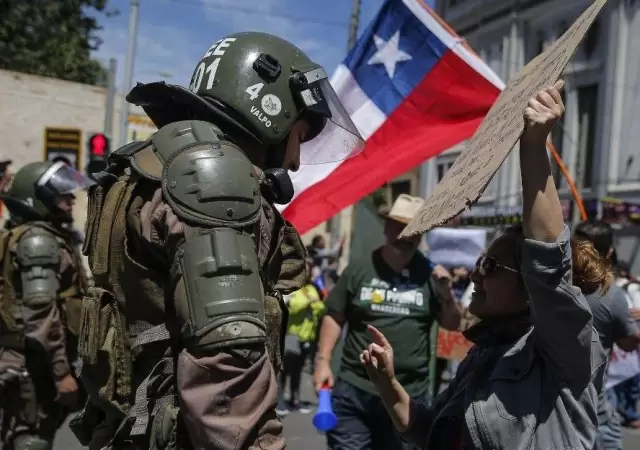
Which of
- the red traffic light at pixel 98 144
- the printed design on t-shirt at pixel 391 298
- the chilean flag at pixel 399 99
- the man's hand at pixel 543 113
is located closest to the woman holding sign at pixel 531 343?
the man's hand at pixel 543 113

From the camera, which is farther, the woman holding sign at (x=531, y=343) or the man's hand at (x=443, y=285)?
the man's hand at (x=443, y=285)

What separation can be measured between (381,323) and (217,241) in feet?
9.92

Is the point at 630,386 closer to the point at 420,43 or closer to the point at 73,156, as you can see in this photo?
the point at 420,43

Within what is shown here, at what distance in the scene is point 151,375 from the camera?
1.97m

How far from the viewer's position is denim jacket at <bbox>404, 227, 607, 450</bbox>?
2.06m

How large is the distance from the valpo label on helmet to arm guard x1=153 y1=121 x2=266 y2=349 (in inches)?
16.2

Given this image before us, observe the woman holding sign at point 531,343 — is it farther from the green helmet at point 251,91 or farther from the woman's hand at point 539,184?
the green helmet at point 251,91

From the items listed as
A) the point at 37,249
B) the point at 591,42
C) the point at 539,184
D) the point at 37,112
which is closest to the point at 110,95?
the point at 37,112

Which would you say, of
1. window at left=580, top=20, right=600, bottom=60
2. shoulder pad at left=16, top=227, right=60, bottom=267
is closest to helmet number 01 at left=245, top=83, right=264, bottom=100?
shoulder pad at left=16, top=227, right=60, bottom=267

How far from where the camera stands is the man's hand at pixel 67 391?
455 centimetres

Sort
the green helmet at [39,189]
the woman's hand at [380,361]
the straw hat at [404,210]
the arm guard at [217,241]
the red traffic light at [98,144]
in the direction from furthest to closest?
the red traffic light at [98,144] → the green helmet at [39,189] → the straw hat at [404,210] → the woman's hand at [380,361] → the arm guard at [217,241]

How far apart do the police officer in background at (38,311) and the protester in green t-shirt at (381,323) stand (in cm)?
158

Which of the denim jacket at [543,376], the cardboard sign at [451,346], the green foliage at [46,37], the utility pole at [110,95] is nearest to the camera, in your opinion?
the denim jacket at [543,376]

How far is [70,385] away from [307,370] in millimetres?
7996
